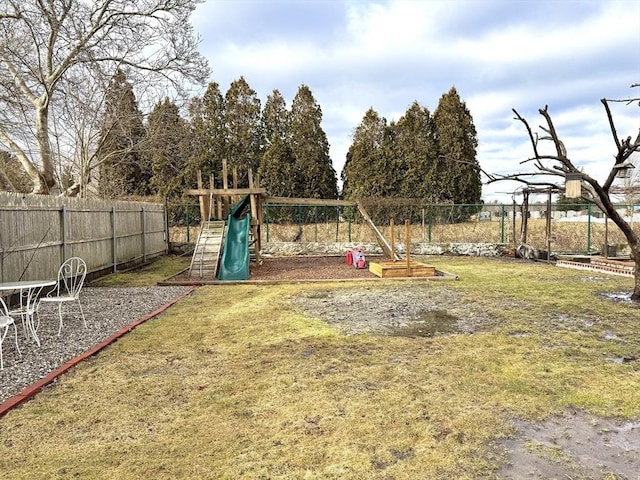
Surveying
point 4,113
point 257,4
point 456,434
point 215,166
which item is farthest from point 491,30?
point 215,166

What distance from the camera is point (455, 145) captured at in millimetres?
19625

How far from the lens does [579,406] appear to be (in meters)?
3.36

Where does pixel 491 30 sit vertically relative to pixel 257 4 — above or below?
below

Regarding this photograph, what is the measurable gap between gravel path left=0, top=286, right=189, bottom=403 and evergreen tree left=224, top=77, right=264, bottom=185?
1237 cm

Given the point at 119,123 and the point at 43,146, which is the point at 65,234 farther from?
the point at 119,123

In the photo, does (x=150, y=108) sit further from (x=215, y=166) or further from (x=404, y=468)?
(x=404, y=468)

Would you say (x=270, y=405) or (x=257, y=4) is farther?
(x=257, y=4)

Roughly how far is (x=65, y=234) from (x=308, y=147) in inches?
495

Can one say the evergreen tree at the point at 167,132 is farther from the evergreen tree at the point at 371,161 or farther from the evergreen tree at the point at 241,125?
the evergreen tree at the point at 371,161

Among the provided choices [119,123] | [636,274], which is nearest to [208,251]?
[119,123]

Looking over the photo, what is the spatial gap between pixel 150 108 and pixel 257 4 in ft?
24.7

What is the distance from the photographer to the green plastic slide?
10.6 m

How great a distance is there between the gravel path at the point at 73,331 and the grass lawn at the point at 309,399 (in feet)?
1.09

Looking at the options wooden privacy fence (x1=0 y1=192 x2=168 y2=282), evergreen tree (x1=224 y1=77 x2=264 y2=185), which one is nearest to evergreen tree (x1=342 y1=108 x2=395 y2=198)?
evergreen tree (x1=224 y1=77 x2=264 y2=185)
